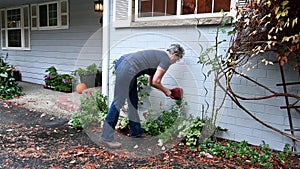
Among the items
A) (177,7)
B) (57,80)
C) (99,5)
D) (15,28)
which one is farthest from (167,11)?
(15,28)

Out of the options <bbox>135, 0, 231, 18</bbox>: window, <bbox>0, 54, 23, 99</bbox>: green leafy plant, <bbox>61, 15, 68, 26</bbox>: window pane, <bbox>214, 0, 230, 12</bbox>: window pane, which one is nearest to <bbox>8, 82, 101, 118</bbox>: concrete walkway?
<bbox>0, 54, 23, 99</bbox>: green leafy plant

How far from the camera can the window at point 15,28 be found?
8211 mm

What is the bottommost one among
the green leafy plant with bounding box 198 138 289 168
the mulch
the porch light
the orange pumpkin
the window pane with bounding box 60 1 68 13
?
the mulch

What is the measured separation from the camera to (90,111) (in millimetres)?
4199

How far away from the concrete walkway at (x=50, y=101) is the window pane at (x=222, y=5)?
3030 millimetres

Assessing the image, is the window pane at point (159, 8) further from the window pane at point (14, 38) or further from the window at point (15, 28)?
the window pane at point (14, 38)

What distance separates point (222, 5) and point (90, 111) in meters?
2.54

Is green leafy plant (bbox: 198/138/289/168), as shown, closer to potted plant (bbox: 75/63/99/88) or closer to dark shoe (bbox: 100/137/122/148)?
dark shoe (bbox: 100/137/122/148)

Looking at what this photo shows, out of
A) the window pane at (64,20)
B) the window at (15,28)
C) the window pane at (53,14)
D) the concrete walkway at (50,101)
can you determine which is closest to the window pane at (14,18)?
the window at (15,28)

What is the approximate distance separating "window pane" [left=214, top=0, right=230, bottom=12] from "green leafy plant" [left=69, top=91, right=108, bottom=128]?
7.65 ft

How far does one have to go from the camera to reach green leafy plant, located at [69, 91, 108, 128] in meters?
3.99

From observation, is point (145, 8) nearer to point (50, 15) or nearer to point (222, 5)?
point (222, 5)

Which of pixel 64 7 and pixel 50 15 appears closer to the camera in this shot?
pixel 64 7

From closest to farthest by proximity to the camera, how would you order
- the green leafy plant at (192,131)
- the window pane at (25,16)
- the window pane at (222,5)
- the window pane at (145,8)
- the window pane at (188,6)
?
the green leafy plant at (192,131) → the window pane at (222,5) → the window pane at (188,6) → the window pane at (145,8) → the window pane at (25,16)
